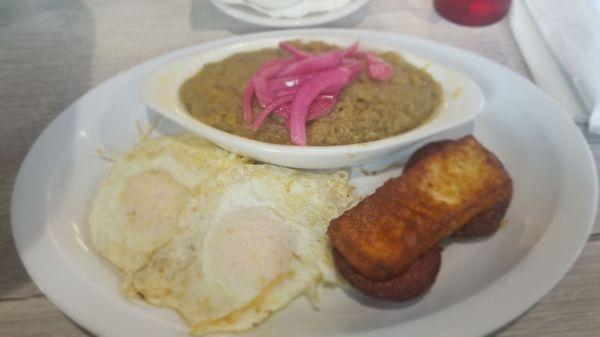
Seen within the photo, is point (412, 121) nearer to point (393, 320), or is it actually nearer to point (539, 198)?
point (539, 198)

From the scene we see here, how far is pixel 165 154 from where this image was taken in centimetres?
186

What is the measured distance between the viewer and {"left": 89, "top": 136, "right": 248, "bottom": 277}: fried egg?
164cm

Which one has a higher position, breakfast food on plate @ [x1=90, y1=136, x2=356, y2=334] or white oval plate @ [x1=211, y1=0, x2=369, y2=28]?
white oval plate @ [x1=211, y1=0, x2=369, y2=28]

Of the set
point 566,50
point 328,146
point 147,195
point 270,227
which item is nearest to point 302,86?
point 328,146

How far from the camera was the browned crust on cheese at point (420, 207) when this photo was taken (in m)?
1.45

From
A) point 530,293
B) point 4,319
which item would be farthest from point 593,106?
point 4,319

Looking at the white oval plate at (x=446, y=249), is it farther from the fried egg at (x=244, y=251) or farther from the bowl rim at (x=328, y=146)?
the bowl rim at (x=328, y=146)

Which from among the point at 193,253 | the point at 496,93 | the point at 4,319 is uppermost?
the point at 496,93

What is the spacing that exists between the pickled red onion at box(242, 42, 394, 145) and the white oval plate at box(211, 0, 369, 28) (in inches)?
23.2

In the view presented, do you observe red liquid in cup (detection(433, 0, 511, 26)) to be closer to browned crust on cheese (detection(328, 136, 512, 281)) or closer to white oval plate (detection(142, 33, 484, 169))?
white oval plate (detection(142, 33, 484, 169))

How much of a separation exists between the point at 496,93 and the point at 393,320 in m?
1.06

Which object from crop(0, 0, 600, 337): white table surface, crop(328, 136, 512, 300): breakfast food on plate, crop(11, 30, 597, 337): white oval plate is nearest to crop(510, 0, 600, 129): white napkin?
crop(0, 0, 600, 337): white table surface

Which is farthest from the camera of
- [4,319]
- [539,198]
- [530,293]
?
[539,198]

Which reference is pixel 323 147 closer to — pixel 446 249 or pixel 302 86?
pixel 302 86
